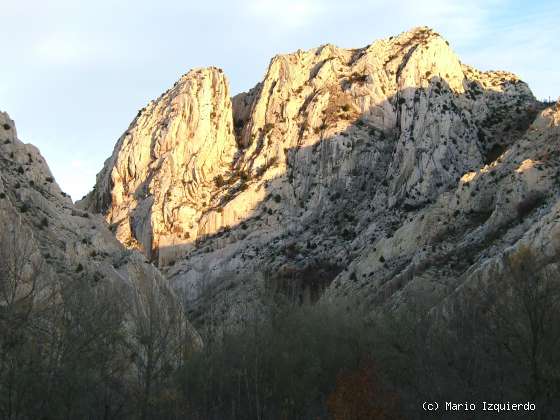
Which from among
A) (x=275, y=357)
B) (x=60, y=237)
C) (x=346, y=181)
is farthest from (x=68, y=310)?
(x=346, y=181)

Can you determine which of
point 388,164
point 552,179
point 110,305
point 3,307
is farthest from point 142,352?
point 388,164

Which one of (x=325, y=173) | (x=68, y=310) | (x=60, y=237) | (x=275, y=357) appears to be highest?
(x=325, y=173)

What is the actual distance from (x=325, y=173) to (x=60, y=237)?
124 feet

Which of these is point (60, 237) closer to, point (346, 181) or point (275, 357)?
point (275, 357)

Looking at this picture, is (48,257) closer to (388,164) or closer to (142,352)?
(142,352)

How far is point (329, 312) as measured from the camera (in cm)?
5972

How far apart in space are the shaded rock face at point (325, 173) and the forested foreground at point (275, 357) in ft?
34.4

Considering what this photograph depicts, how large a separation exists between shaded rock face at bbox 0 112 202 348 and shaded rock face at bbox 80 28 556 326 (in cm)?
1410

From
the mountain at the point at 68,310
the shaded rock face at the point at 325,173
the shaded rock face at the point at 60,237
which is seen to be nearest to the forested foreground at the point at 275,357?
the mountain at the point at 68,310

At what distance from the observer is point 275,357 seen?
53844mm

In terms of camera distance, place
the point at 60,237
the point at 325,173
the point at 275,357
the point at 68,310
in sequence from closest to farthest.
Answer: the point at 68,310 < the point at 60,237 < the point at 275,357 < the point at 325,173

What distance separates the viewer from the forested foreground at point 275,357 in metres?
37.6

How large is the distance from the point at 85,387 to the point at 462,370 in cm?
2086

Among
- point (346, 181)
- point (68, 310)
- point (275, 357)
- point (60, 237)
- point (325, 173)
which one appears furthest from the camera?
point (325, 173)
